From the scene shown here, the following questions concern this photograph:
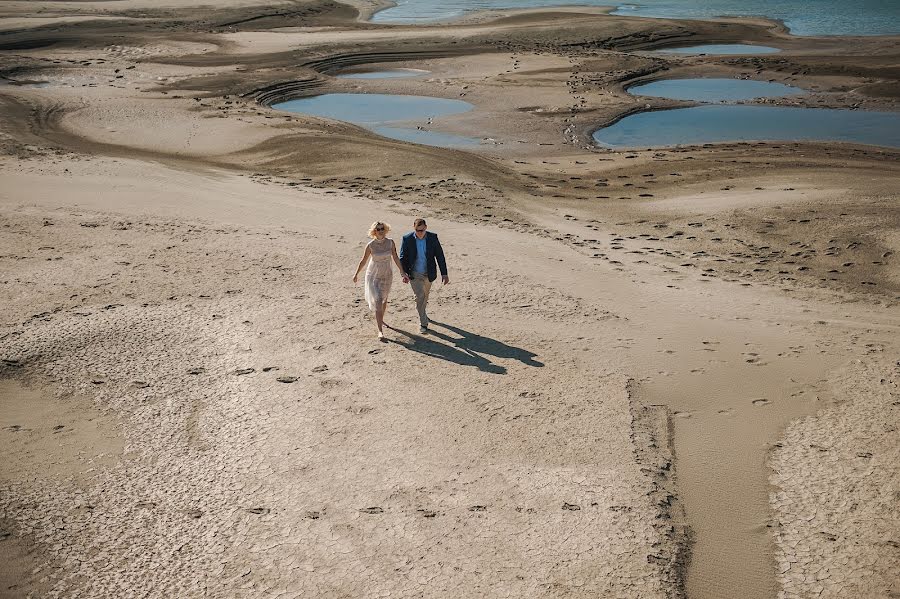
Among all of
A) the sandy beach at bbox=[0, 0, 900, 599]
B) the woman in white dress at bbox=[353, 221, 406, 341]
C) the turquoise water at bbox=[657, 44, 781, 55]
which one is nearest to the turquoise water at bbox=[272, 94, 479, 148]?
the sandy beach at bbox=[0, 0, 900, 599]

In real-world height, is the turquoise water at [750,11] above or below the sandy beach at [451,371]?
above

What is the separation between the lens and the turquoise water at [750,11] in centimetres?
4872

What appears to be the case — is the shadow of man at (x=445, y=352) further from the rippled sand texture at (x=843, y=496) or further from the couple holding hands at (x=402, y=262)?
the rippled sand texture at (x=843, y=496)

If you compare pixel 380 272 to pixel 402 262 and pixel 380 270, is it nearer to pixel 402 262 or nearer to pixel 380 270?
pixel 380 270

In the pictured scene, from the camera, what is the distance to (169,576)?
6.95m

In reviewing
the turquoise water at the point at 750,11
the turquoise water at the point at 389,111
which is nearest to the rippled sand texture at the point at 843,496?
the turquoise water at the point at 389,111

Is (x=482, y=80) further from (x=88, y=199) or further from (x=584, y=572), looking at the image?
(x=584, y=572)

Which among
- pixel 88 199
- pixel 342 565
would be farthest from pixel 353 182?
pixel 342 565

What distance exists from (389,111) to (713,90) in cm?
1258

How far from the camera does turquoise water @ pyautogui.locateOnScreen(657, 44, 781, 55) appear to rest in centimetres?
4006

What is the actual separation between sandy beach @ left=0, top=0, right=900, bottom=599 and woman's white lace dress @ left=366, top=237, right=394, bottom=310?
2.17 ft

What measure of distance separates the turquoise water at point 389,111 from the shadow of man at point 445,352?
14.1 meters

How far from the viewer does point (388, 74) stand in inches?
1406


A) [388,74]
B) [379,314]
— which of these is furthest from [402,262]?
[388,74]
